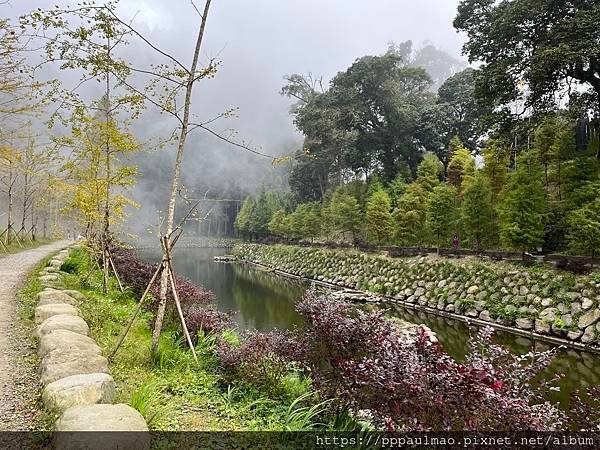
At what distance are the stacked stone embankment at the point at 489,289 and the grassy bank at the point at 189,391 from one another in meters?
7.71

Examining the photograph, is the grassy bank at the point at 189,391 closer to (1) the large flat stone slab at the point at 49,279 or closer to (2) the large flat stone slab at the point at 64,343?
(2) the large flat stone slab at the point at 64,343

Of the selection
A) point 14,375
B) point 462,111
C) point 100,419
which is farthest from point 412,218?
point 100,419

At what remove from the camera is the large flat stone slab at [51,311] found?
526cm

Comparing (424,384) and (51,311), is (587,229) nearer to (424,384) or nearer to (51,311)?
(424,384)

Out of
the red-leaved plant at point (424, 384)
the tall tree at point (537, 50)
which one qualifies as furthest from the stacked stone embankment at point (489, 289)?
the red-leaved plant at point (424, 384)

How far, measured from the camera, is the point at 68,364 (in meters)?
3.60

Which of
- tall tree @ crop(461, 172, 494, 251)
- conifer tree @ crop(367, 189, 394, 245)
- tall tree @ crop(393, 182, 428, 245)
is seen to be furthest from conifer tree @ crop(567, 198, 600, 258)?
conifer tree @ crop(367, 189, 394, 245)

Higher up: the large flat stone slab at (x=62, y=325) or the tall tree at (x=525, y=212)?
the tall tree at (x=525, y=212)

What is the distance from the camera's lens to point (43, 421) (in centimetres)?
298

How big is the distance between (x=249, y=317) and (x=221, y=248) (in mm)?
35216

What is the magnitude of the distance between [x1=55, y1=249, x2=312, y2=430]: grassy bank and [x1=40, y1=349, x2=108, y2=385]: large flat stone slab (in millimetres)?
327

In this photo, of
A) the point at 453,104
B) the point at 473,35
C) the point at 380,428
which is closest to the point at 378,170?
the point at 453,104

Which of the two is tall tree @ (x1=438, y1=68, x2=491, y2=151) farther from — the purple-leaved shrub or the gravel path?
the gravel path

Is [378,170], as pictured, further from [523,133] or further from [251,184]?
[251,184]
